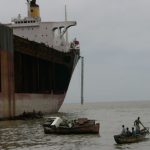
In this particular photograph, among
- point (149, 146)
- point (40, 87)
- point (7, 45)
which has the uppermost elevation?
point (7, 45)

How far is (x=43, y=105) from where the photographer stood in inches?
2306

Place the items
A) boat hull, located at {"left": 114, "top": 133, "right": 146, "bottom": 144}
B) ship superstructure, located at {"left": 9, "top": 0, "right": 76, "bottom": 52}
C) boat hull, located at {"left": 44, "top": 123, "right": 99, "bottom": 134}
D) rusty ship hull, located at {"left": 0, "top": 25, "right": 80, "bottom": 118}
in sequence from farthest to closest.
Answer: ship superstructure, located at {"left": 9, "top": 0, "right": 76, "bottom": 52}
rusty ship hull, located at {"left": 0, "top": 25, "right": 80, "bottom": 118}
boat hull, located at {"left": 44, "top": 123, "right": 99, "bottom": 134}
boat hull, located at {"left": 114, "top": 133, "right": 146, "bottom": 144}

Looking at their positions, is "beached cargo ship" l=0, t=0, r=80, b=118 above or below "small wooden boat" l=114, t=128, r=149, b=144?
above

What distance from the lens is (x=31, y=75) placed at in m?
56.2

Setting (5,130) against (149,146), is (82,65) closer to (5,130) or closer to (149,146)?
(5,130)

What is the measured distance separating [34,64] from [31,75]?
136 centimetres

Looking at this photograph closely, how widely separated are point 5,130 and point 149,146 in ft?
39.8

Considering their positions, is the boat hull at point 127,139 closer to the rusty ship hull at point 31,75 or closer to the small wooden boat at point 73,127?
the small wooden boat at point 73,127

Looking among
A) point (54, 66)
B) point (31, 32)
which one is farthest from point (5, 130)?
point (31, 32)

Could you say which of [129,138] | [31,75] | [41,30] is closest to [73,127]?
[129,138]

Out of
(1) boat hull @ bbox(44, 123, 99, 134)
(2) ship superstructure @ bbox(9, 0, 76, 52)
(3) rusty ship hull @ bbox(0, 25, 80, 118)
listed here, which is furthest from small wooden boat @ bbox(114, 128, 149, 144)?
(2) ship superstructure @ bbox(9, 0, 76, 52)

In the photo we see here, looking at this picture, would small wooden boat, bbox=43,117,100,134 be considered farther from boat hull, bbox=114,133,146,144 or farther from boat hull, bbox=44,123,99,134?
boat hull, bbox=114,133,146,144

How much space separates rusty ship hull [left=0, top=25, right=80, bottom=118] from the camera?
4644cm

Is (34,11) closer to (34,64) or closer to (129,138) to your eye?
(34,64)
